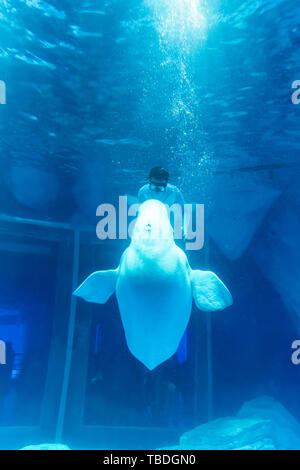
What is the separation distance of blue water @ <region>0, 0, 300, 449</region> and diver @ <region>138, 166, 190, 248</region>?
2.55m

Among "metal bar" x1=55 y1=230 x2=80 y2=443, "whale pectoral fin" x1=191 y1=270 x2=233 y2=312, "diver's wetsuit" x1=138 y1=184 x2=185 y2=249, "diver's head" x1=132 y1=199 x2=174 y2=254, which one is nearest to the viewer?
"diver's head" x1=132 y1=199 x2=174 y2=254

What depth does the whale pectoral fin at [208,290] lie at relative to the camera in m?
4.05

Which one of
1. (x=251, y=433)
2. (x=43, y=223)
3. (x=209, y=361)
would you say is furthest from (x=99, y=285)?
(x=209, y=361)

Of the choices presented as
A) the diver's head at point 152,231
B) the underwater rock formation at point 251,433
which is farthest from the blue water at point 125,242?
the diver's head at point 152,231

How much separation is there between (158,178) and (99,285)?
61.1 inches

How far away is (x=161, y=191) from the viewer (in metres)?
4.55

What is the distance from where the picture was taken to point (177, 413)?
10.2 m

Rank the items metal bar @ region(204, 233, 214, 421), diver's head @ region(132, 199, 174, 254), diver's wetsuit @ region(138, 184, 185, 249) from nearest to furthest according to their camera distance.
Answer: diver's head @ region(132, 199, 174, 254) → diver's wetsuit @ region(138, 184, 185, 249) → metal bar @ region(204, 233, 214, 421)

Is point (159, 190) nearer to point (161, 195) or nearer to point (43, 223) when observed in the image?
point (161, 195)

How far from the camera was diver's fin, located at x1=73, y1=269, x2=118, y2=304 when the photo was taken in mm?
4246

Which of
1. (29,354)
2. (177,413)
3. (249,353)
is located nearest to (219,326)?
(249,353)

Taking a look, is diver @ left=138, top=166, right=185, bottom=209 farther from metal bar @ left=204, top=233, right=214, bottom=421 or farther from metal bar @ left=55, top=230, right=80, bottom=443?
metal bar @ left=55, top=230, right=80, bottom=443

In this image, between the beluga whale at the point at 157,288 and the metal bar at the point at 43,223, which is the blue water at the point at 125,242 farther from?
the beluga whale at the point at 157,288

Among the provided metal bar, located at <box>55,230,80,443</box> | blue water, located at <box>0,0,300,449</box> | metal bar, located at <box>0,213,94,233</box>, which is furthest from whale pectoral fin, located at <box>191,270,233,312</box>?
metal bar, located at <box>0,213,94,233</box>
